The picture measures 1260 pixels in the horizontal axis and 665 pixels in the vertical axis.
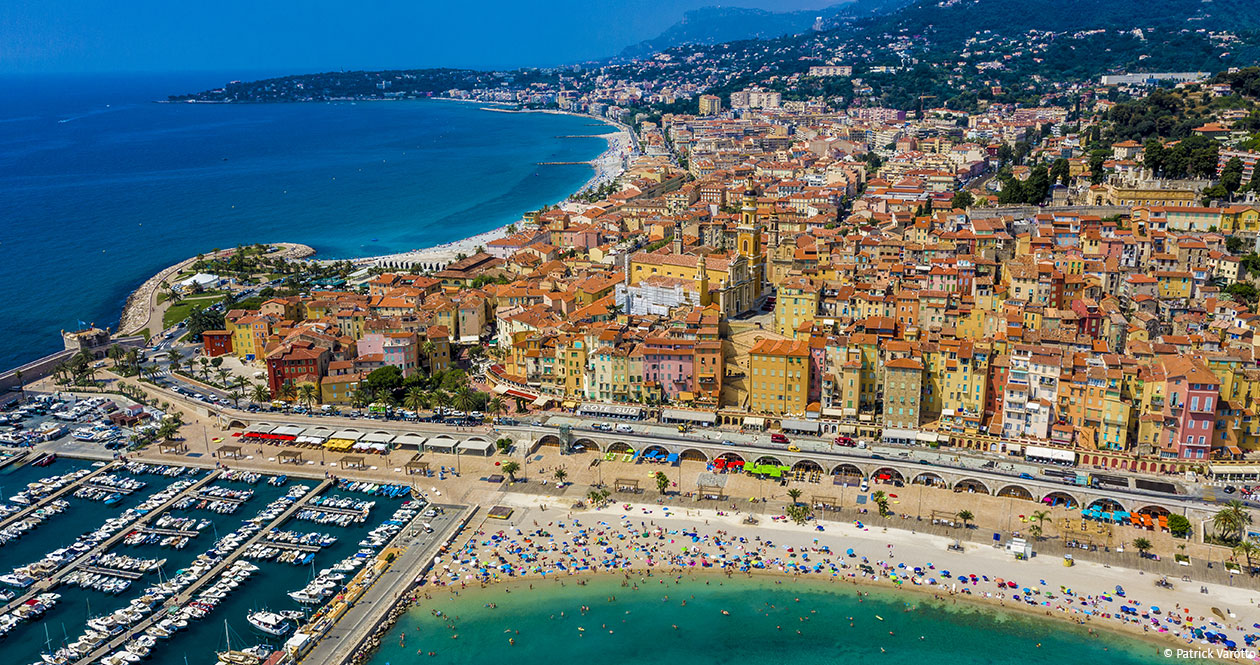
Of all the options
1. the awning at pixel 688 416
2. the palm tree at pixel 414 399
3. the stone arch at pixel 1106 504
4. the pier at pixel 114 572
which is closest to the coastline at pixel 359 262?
the palm tree at pixel 414 399

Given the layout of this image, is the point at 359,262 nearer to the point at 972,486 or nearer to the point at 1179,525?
the point at 972,486

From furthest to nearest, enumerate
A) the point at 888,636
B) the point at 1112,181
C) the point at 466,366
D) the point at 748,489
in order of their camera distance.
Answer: the point at 1112,181 → the point at 466,366 → the point at 748,489 → the point at 888,636

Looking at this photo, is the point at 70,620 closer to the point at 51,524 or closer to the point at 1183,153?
the point at 51,524

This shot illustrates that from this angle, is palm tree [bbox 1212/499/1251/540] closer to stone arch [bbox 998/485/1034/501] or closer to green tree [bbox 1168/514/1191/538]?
green tree [bbox 1168/514/1191/538]

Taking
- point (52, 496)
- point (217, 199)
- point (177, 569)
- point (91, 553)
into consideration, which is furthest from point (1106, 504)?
point (217, 199)

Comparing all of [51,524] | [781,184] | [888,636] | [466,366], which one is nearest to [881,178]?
[781,184]

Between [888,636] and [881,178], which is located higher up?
[881,178]
